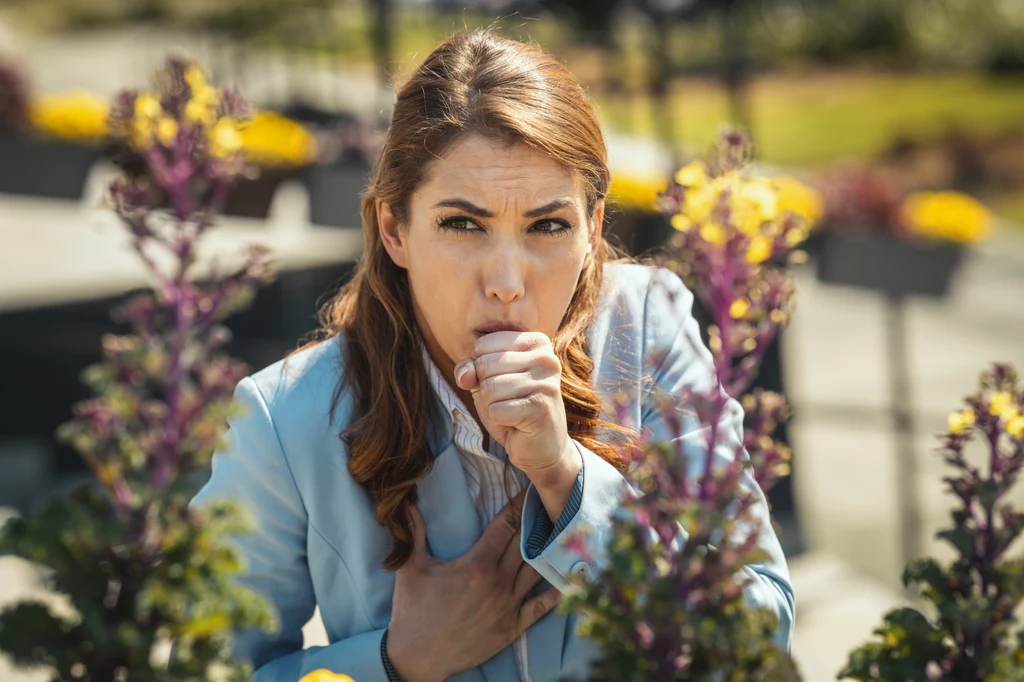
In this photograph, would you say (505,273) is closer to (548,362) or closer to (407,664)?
(548,362)

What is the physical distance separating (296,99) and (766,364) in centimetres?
755

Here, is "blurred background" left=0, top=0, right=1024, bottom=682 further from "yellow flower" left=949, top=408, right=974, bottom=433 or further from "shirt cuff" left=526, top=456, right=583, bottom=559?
"yellow flower" left=949, top=408, right=974, bottom=433

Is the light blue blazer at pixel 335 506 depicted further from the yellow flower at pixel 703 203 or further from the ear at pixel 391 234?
the yellow flower at pixel 703 203

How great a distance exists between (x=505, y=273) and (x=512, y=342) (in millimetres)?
159

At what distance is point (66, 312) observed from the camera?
7125 millimetres

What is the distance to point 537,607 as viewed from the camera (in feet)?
6.46

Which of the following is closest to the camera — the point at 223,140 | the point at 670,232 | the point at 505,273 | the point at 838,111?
the point at 223,140

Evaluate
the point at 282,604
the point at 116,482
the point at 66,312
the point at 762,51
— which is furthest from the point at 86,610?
the point at 762,51

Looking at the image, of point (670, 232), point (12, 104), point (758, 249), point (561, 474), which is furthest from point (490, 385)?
point (12, 104)

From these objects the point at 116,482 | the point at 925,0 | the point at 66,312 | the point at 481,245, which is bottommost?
the point at 66,312

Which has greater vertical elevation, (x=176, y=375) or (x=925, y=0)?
(x=925, y=0)

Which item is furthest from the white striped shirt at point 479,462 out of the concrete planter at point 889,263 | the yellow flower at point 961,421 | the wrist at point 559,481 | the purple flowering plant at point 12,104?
the purple flowering plant at point 12,104

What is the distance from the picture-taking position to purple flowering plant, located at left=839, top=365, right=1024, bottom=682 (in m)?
1.31

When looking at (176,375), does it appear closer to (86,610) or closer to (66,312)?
(86,610)
